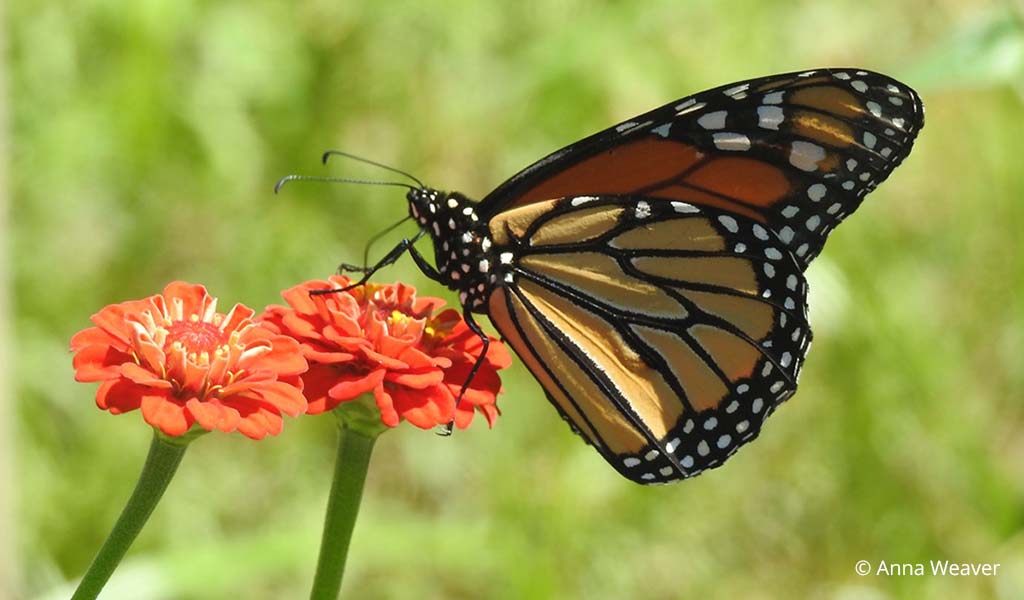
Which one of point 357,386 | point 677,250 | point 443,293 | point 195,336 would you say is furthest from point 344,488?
point 443,293

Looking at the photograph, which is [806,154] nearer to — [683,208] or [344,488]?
[683,208]

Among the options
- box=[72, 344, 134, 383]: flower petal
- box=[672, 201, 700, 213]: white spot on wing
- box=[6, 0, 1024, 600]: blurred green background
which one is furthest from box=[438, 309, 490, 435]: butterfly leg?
box=[6, 0, 1024, 600]: blurred green background

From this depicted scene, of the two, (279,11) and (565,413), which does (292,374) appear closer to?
(565,413)

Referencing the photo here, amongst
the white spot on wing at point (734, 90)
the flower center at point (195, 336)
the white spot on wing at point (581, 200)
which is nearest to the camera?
the flower center at point (195, 336)

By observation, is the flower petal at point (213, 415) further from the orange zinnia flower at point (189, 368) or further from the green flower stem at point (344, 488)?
the green flower stem at point (344, 488)

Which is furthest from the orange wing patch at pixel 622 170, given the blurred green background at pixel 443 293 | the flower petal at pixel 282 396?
the blurred green background at pixel 443 293
